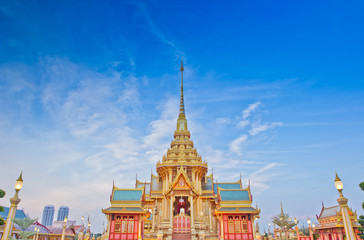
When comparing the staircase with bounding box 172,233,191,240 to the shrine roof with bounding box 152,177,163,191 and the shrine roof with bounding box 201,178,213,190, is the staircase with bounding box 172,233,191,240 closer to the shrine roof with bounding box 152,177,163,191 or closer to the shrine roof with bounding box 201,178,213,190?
the shrine roof with bounding box 201,178,213,190

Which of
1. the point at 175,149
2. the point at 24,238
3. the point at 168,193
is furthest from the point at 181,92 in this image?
the point at 24,238

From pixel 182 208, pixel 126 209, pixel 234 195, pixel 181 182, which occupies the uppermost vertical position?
pixel 181 182

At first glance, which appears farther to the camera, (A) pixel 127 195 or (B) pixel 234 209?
(A) pixel 127 195

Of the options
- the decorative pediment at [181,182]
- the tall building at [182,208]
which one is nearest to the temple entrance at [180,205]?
the tall building at [182,208]

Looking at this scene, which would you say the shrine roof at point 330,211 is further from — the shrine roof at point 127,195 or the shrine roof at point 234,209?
the shrine roof at point 127,195

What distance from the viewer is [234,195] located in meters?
38.3

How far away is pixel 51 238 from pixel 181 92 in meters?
42.9

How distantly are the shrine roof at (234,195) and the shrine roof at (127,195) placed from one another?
41.4 ft

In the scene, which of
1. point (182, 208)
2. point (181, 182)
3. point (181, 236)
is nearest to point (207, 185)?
point (181, 182)

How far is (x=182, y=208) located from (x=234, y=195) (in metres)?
8.23

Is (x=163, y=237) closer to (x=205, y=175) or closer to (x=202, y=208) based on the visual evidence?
(x=202, y=208)

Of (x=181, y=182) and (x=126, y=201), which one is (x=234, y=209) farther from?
(x=126, y=201)

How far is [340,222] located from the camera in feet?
138

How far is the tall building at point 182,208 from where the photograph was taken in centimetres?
3516
